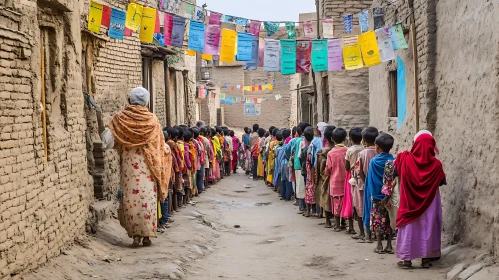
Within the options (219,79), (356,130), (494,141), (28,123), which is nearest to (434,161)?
A: (494,141)

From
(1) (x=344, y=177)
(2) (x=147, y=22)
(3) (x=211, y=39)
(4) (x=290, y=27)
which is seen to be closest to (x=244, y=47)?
(3) (x=211, y=39)

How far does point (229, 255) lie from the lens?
29.7 feet

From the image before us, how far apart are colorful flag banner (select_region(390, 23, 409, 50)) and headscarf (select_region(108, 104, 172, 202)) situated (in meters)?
3.98

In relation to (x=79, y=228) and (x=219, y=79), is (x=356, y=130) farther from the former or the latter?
(x=219, y=79)

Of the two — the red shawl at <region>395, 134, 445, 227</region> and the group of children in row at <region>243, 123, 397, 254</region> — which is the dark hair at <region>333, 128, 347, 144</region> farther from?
the red shawl at <region>395, 134, 445, 227</region>

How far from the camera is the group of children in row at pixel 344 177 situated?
318 inches

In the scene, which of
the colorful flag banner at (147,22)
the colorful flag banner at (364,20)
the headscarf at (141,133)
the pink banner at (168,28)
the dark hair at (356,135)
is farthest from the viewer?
the colorful flag banner at (364,20)

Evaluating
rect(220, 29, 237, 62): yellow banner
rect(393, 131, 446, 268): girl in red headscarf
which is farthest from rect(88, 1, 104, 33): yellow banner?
rect(393, 131, 446, 268): girl in red headscarf

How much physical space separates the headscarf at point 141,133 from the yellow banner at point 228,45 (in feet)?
14.0

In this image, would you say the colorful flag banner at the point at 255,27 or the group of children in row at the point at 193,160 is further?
the colorful flag banner at the point at 255,27

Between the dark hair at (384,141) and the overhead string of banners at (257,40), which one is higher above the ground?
the overhead string of banners at (257,40)

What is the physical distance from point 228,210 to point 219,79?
23638 millimetres

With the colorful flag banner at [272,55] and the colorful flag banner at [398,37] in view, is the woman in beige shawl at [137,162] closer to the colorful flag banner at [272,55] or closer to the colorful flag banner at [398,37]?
the colorful flag banner at [398,37]

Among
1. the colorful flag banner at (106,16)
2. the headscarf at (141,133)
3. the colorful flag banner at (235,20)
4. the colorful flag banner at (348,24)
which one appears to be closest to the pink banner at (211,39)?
the colorful flag banner at (235,20)
